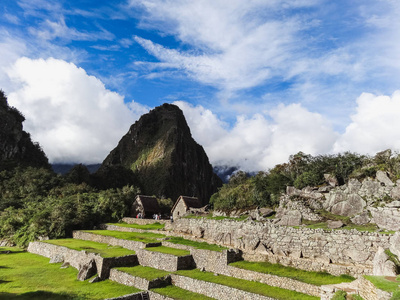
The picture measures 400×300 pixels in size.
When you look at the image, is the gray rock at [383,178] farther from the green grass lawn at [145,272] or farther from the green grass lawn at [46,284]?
the green grass lawn at [46,284]

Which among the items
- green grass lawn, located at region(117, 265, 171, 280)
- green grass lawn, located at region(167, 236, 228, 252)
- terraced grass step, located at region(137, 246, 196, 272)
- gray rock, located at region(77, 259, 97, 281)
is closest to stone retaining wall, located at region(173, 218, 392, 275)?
green grass lawn, located at region(167, 236, 228, 252)

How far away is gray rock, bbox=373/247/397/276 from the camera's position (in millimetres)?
11719

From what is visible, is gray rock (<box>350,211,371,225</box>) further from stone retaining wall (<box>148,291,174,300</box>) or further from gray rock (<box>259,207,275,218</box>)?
stone retaining wall (<box>148,291,174,300</box>)

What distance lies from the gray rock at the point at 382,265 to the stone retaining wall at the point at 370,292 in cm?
223

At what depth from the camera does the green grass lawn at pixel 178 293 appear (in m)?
15.8

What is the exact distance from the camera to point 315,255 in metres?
16.2

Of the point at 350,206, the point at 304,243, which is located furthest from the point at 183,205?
the point at 350,206

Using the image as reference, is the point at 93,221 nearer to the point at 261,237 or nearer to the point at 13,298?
the point at 13,298

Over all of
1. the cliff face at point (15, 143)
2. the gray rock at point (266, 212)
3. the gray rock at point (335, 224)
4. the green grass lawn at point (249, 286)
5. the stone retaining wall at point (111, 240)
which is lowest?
the green grass lawn at point (249, 286)

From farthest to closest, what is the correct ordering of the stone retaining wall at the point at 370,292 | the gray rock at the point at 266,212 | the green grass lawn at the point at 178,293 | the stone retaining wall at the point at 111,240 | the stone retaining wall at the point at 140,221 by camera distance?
the stone retaining wall at the point at 140,221 < the stone retaining wall at the point at 111,240 < the gray rock at the point at 266,212 < the green grass lawn at the point at 178,293 < the stone retaining wall at the point at 370,292

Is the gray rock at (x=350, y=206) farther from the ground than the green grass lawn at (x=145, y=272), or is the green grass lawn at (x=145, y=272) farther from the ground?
the gray rock at (x=350, y=206)

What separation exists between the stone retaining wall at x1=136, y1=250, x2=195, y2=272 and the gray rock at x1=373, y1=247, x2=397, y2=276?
38.0ft

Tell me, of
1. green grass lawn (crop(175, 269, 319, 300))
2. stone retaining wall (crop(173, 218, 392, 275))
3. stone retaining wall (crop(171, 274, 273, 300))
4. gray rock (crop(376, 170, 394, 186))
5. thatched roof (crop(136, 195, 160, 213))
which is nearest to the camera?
green grass lawn (crop(175, 269, 319, 300))

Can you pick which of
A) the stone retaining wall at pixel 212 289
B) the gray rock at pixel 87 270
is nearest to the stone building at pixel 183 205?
the gray rock at pixel 87 270
